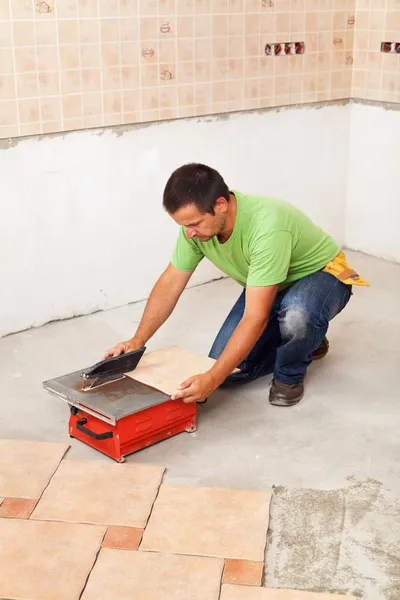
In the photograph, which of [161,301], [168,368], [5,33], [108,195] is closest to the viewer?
[168,368]

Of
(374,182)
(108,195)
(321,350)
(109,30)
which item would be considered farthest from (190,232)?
(374,182)

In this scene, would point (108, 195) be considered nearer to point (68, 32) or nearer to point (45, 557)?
point (68, 32)

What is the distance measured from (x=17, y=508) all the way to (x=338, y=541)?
857 millimetres

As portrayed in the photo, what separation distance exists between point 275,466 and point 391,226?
217 cm

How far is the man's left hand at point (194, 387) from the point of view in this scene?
245 centimetres

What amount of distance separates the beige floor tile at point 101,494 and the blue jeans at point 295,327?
64cm

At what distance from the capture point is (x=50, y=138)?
3309 millimetres

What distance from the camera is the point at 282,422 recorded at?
8.93ft

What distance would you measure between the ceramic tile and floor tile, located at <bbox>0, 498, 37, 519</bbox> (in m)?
0.52

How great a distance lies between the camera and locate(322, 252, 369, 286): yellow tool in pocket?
284 cm

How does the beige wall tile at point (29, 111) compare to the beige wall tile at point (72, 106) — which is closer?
the beige wall tile at point (29, 111)

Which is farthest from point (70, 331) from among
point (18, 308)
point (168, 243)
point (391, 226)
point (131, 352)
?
point (391, 226)

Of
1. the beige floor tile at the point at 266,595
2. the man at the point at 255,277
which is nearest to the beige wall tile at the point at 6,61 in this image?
the man at the point at 255,277

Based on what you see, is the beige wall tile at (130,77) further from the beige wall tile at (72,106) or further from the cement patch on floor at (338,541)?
the cement patch on floor at (338,541)
